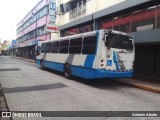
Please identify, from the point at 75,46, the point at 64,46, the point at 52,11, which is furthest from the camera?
the point at 52,11

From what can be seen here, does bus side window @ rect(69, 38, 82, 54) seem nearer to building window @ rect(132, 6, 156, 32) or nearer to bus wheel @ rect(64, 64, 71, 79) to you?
bus wheel @ rect(64, 64, 71, 79)

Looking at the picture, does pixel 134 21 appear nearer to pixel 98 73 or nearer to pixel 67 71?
pixel 67 71

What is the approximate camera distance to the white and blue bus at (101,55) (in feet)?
39.0

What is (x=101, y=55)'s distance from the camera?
464 inches

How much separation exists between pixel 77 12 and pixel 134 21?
9.87m

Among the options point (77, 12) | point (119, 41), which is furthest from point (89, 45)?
→ point (77, 12)

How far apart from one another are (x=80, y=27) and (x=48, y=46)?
5934mm

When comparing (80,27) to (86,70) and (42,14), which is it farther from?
(42,14)

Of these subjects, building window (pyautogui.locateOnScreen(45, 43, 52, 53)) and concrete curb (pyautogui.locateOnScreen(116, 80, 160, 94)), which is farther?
building window (pyautogui.locateOnScreen(45, 43, 52, 53))

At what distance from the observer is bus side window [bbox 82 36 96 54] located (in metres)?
12.3

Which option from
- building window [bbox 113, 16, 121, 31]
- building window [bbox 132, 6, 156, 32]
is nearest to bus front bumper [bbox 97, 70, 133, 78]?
building window [bbox 132, 6, 156, 32]

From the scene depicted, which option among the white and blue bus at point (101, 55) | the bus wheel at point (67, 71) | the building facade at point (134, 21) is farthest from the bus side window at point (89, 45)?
the building facade at point (134, 21)

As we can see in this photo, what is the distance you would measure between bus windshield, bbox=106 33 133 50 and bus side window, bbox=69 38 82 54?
229 cm

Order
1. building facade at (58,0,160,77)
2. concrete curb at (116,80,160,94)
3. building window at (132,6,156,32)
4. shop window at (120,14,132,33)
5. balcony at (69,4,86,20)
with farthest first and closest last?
balcony at (69,4,86,20), shop window at (120,14,132,33), building window at (132,6,156,32), building facade at (58,0,160,77), concrete curb at (116,80,160,94)
